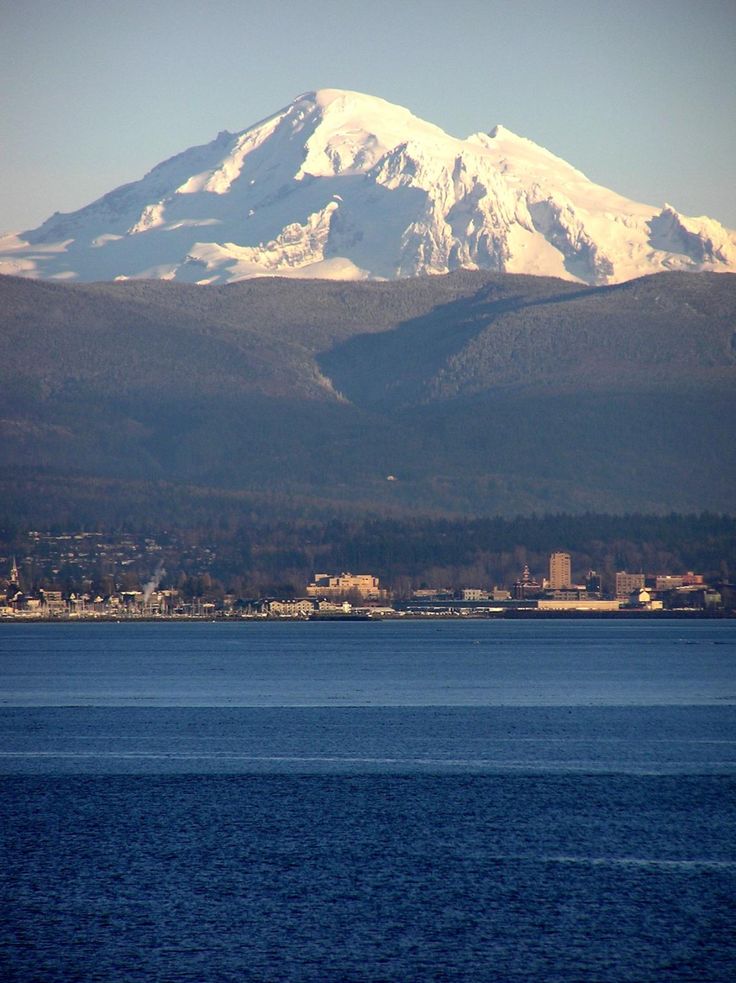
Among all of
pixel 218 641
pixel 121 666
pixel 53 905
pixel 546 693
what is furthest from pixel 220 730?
pixel 218 641

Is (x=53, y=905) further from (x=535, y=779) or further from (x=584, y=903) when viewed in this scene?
(x=535, y=779)

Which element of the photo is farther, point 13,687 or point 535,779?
point 13,687

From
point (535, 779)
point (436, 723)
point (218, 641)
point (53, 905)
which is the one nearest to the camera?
point (53, 905)

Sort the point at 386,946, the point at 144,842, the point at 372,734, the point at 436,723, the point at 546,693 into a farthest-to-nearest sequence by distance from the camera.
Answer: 1. the point at 546,693
2. the point at 436,723
3. the point at 372,734
4. the point at 144,842
5. the point at 386,946

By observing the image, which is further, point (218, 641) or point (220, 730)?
point (218, 641)

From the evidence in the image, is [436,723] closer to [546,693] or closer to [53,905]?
[546,693]

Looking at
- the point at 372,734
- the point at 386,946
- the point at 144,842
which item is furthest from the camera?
the point at 372,734

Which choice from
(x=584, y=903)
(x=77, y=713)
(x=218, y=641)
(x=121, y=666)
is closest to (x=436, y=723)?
(x=77, y=713)
